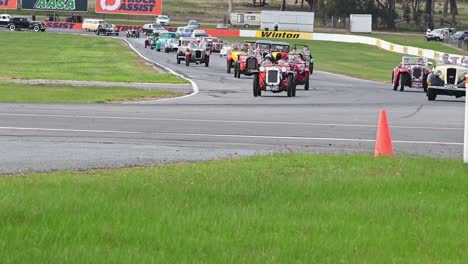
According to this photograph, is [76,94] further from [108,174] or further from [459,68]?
[108,174]

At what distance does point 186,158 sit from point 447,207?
5.15 metres

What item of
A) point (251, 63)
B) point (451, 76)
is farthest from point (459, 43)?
point (451, 76)

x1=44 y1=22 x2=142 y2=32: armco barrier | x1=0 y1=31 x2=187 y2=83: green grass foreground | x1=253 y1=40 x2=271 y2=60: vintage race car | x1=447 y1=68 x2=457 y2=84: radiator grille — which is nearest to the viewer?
x1=447 y1=68 x2=457 y2=84: radiator grille

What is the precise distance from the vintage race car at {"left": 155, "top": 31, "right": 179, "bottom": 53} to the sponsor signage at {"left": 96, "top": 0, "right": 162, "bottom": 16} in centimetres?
5655

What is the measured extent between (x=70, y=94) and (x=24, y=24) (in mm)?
83730

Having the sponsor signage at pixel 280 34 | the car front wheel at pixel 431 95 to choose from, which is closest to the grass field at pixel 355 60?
the sponsor signage at pixel 280 34

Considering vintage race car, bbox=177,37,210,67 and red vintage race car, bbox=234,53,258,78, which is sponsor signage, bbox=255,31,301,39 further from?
red vintage race car, bbox=234,53,258,78

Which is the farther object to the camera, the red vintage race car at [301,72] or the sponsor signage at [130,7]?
the sponsor signage at [130,7]

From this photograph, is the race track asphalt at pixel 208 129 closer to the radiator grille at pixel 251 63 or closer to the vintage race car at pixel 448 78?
the vintage race car at pixel 448 78

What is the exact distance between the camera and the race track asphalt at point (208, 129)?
1437 cm

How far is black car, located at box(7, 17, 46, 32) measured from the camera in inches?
4310

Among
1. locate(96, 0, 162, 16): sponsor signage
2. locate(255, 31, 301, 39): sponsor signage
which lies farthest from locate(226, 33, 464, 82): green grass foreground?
locate(96, 0, 162, 16): sponsor signage

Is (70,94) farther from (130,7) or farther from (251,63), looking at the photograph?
(130,7)

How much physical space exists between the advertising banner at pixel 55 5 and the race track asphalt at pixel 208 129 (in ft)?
326
